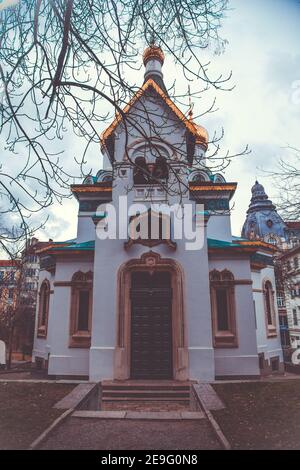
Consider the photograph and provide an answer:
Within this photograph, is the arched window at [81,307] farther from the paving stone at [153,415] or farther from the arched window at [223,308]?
the paving stone at [153,415]

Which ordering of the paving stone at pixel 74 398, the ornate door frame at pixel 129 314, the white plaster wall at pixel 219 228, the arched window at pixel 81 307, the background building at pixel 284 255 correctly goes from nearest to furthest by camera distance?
the paving stone at pixel 74 398
the ornate door frame at pixel 129 314
the background building at pixel 284 255
the arched window at pixel 81 307
the white plaster wall at pixel 219 228

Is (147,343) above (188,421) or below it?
above

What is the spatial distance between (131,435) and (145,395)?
4241mm

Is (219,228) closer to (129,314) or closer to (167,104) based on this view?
(129,314)

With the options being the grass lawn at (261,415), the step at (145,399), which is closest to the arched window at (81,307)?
the step at (145,399)

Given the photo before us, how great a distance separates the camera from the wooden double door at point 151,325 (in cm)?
1038

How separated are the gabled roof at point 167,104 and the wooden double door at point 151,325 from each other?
4800 mm

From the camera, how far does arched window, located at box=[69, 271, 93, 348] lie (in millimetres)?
11516

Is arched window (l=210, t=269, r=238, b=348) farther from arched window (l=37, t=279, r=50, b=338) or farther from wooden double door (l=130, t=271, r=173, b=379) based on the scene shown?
arched window (l=37, t=279, r=50, b=338)

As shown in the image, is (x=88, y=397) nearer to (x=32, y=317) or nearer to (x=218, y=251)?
(x=218, y=251)

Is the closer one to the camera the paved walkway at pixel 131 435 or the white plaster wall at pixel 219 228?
the paved walkway at pixel 131 435
